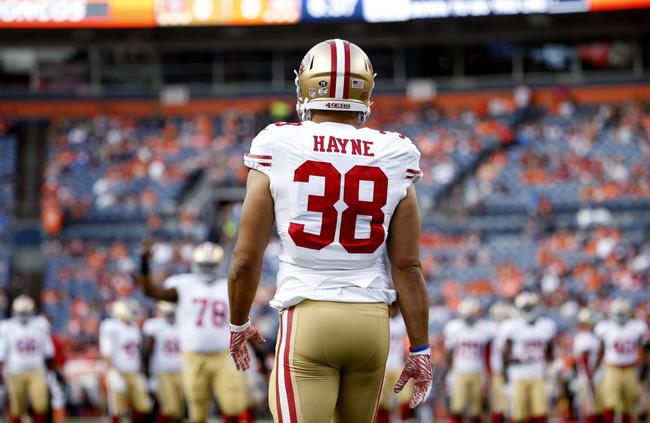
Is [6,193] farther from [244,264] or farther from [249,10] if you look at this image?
[244,264]

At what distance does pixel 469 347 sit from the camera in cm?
1255

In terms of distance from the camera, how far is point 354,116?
3705 mm

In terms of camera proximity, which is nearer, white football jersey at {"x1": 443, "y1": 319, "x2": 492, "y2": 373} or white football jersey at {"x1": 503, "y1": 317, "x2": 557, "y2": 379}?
white football jersey at {"x1": 503, "y1": 317, "x2": 557, "y2": 379}

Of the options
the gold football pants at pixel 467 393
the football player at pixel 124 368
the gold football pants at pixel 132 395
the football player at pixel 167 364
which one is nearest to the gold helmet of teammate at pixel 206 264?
the football player at pixel 167 364

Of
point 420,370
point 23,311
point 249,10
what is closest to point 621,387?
point 23,311

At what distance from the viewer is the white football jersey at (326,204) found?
11.5 feet

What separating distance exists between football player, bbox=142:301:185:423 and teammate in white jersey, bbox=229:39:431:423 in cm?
702

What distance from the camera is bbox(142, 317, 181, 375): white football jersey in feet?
34.6

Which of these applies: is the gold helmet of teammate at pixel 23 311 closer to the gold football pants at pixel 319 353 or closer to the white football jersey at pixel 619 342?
the white football jersey at pixel 619 342

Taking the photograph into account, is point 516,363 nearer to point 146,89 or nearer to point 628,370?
point 628,370

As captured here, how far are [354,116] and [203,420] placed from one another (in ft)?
17.1

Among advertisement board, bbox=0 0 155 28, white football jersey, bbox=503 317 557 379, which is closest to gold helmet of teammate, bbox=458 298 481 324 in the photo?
white football jersey, bbox=503 317 557 379

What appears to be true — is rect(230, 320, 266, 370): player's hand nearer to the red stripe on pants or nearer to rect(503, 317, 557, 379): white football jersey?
the red stripe on pants

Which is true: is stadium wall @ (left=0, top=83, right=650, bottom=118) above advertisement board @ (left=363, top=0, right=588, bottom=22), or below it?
below
